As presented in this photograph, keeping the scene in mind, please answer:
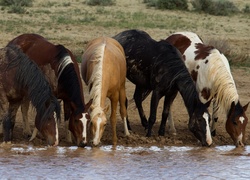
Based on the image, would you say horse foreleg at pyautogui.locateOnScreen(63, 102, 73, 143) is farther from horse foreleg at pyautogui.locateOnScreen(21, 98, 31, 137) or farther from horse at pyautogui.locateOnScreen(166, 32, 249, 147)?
horse at pyautogui.locateOnScreen(166, 32, 249, 147)

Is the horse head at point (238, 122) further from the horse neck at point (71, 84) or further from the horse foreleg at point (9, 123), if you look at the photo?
the horse foreleg at point (9, 123)

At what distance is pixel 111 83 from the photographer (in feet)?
34.1

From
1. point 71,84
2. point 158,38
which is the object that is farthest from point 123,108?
point 158,38

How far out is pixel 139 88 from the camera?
12156 millimetres

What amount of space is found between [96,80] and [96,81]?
0.07ft

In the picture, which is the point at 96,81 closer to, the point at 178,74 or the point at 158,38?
the point at 178,74

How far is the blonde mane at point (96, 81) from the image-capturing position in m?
9.89

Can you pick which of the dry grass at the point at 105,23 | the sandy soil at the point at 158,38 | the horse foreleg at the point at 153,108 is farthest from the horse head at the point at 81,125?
the dry grass at the point at 105,23

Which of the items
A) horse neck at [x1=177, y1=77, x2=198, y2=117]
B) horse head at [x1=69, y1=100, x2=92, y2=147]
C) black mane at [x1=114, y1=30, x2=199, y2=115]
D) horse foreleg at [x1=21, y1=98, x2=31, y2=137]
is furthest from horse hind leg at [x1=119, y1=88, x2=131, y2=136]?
horse foreleg at [x1=21, y1=98, x2=31, y2=137]

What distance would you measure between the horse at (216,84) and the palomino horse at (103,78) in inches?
48.7

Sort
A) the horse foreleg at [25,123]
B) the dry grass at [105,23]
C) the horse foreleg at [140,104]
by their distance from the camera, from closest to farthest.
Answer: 1. the horse foreleg at [25,123]
2. the horse foreleg at [140,104]
3. the dry grass at [105,23]

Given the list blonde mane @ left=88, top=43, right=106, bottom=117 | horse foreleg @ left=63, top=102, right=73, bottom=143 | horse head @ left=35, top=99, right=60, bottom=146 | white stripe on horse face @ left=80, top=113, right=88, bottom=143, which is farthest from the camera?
horse foreleg @ left=63, top=102, right=73, bottom=143

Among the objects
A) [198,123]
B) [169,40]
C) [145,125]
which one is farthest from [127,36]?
[198,123]

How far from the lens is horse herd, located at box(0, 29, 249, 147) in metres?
9.73
